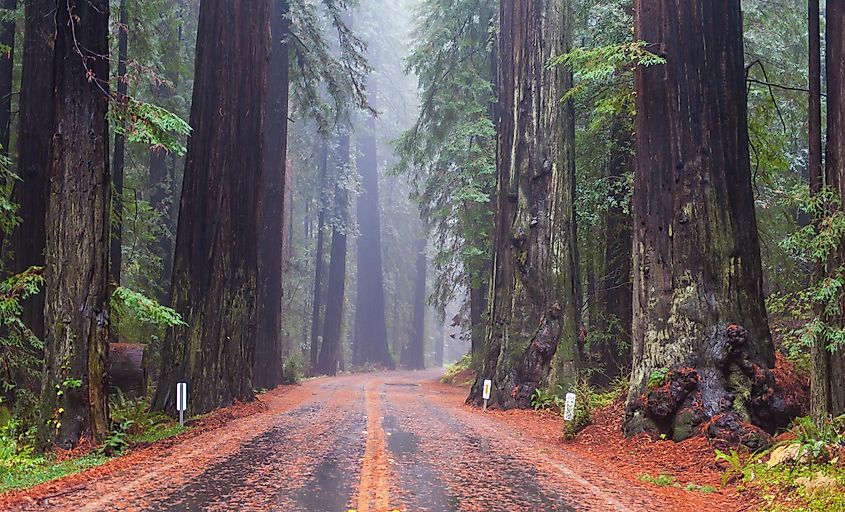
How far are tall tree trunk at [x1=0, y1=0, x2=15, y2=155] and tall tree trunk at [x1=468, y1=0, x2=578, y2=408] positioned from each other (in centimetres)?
907

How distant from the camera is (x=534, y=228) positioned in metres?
13.7

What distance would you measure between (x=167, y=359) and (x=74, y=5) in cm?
585

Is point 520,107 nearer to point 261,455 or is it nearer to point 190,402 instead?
point 190,402

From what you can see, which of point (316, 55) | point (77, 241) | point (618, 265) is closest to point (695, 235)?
point (618, 265)

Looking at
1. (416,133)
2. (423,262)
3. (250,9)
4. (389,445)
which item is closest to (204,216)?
(250,9)

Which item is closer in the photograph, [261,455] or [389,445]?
[261,455]

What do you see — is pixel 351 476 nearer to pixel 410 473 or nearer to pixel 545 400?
pixel 410 473

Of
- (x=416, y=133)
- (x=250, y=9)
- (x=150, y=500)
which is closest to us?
(x=150, y=500)

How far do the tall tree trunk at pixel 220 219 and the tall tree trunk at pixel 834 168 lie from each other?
9.06m

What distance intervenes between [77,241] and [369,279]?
108ft

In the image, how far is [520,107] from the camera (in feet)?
47.1

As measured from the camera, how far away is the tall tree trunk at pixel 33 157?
35.3 ft

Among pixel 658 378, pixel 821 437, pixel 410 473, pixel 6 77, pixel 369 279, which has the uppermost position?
pixel 6 77

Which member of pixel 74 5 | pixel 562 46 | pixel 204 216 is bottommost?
pixel 204 216
